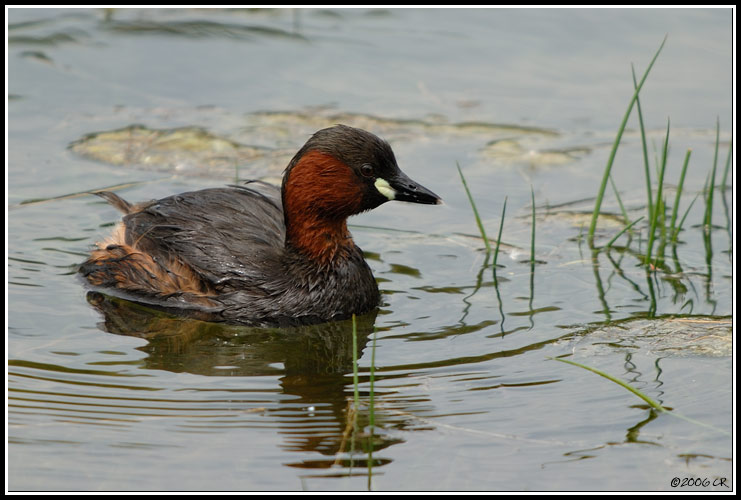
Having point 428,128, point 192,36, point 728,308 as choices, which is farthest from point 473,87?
point 728,308

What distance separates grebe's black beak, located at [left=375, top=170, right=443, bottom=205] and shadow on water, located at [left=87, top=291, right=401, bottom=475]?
29.8 inches

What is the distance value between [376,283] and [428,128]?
10.4 ft

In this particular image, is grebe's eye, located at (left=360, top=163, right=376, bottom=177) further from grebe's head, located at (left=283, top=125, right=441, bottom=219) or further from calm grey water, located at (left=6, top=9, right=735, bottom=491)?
calm grey water, located at (left=6, top=9, right=735, bottom=491)

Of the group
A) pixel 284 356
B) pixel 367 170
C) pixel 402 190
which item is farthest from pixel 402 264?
pixel 284 356

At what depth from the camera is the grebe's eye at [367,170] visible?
639 cm

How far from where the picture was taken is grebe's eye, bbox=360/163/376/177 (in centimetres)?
639

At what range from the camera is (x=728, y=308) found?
6465 mm

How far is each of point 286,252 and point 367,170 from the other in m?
0.77

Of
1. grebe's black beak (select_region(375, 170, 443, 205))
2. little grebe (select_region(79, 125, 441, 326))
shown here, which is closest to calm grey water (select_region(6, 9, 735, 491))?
little grebe (select_region(79, 125, 441, 326))

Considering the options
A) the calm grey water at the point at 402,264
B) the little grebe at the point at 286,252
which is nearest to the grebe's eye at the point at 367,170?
the little grebe at the point at 286,252

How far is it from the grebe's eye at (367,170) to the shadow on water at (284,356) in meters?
0.87

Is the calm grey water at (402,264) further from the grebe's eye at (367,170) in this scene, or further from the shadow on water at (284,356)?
the grebe's eye at (367,170)

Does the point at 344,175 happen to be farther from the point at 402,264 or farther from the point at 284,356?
the point at 284,356

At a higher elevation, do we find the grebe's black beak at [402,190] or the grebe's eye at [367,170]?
the grebe's eye at [367,170]
